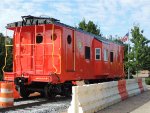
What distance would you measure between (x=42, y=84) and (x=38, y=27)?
105 inches

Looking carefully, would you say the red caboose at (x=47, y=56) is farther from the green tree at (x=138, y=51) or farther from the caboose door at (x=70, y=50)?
the green tree at (x=138, y=51)

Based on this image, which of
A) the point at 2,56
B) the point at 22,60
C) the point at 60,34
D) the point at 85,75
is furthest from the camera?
the point at 2,56

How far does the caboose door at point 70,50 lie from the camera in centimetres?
1658

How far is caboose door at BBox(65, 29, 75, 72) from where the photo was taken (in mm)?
16580

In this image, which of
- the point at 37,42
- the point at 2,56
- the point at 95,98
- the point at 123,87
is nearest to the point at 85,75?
the point at 123,87

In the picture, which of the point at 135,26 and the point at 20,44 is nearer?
the point at 20,44

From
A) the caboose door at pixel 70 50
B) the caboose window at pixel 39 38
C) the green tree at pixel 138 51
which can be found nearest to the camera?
the caboose door at pixel 70 50

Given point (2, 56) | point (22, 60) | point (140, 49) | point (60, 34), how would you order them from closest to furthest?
point (60, 34) → point (22, 60) → point (2, 56) → point (140, 49)

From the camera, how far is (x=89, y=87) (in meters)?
12.3

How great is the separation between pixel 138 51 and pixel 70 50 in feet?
90.7

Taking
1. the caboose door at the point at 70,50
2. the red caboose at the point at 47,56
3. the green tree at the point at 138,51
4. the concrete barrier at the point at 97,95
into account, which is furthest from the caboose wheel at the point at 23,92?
the green tree at the point at 138,51

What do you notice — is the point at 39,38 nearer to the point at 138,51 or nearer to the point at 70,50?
the point at 70,50

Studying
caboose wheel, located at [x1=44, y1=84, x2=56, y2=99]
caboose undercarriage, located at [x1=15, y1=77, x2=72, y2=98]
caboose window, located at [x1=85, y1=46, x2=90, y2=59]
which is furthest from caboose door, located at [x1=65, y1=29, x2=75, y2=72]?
caboose window, located at [x1=85, y1=46, x2=90, y2=59]

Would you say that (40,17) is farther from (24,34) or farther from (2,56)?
(2,56)
